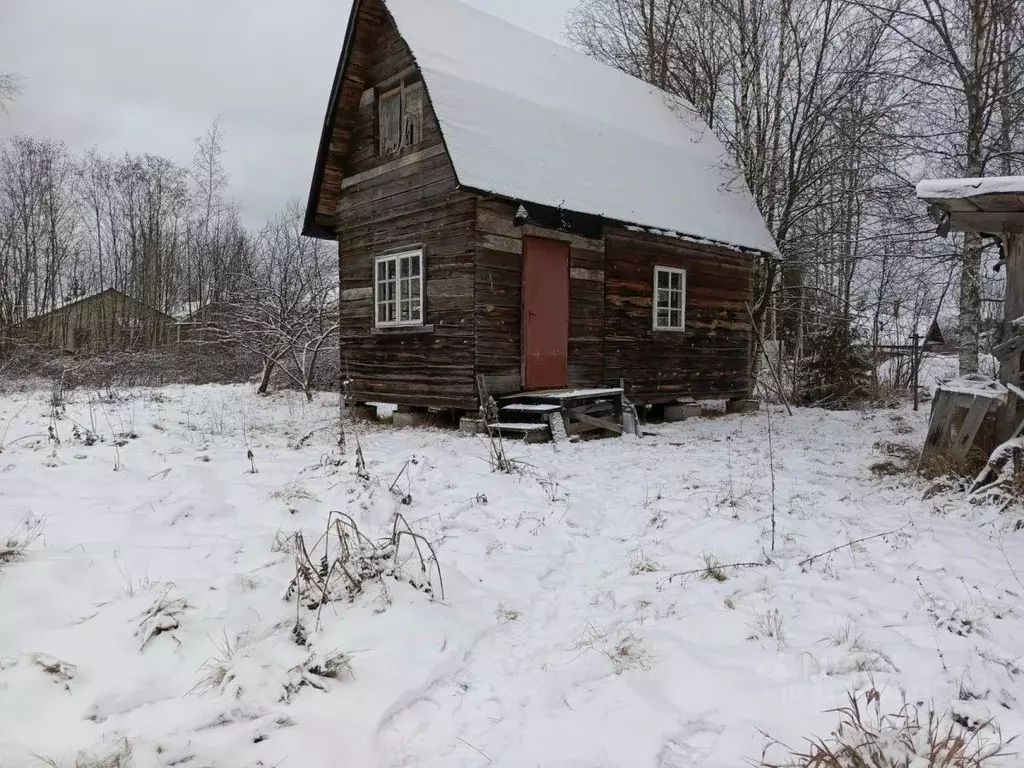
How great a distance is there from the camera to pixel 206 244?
32406 millimetres

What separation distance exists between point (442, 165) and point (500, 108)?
58.3 inches

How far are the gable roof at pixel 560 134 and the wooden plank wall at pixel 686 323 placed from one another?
49 cm

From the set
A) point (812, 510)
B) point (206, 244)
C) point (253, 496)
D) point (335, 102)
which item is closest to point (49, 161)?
point (206, 244)

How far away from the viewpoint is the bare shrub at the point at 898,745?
1971 millimetres

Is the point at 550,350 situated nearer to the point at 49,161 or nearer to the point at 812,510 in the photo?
the point at 812,510

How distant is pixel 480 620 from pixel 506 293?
6.95 meters

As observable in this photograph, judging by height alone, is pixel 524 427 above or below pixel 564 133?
below

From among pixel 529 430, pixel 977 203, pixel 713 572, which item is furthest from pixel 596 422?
pixel 713 572

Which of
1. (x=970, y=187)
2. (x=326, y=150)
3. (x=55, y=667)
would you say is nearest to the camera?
(x=55, y=667)

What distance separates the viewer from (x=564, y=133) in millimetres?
11023

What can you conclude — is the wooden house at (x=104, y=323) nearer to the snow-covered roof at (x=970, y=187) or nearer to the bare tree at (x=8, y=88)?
the bare tree at (x=8, y=88)

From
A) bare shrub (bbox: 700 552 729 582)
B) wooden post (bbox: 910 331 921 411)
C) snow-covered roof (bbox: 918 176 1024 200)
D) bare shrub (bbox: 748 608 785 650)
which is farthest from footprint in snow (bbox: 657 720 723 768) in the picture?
wooden post (bbox: 910 331 921 411)

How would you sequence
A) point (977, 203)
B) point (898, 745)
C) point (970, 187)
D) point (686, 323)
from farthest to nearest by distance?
point (686, 323)
point (977, 203)
point (970, 187)
point (898, 745)

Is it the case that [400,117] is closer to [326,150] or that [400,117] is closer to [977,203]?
[326,150]
